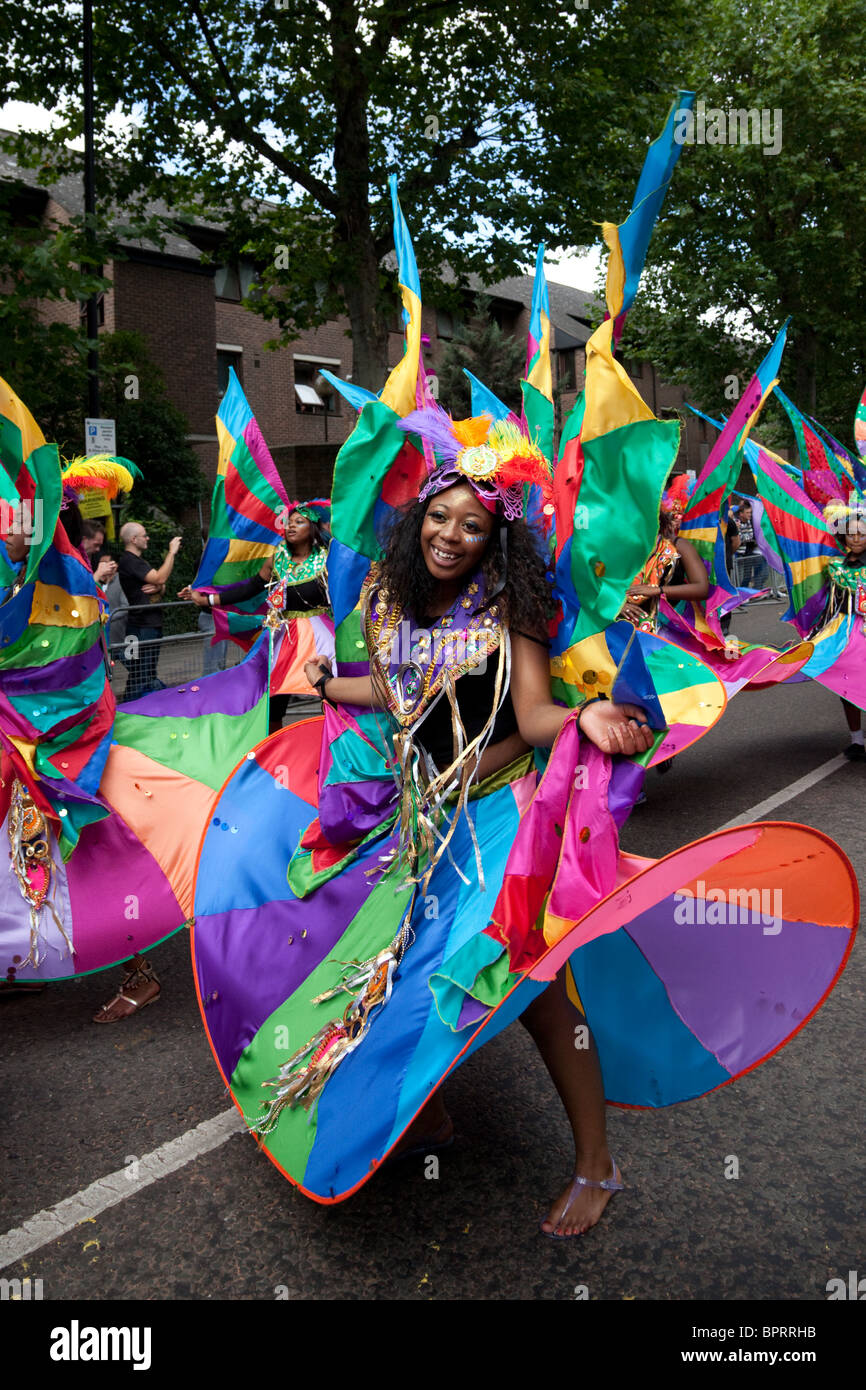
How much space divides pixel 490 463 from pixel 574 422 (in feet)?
0.76

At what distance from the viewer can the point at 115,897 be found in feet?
11.4

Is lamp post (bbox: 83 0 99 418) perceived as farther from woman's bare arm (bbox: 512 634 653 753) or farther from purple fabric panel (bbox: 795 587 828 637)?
woman's bare arm (bbox: 512 634 653 753)

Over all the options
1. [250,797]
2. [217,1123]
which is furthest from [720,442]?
[217,1123]

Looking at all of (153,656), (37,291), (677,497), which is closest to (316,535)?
(153,656)

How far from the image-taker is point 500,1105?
2.97 metres

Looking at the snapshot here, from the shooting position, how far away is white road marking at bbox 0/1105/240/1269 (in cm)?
239

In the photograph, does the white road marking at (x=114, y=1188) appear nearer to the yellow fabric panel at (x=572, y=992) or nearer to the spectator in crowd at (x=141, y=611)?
the yellow fabric panel at (x=572, y=992)

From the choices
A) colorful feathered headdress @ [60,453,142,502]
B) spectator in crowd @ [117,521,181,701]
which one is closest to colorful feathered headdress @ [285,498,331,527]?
colorful feathered headdress @ [60,453,142,502]

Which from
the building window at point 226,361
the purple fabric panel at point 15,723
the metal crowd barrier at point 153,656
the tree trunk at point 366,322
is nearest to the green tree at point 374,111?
the tree trunk at point 366,322

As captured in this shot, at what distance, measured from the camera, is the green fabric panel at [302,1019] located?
7.59 feet

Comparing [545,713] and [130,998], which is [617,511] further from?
[130,998]

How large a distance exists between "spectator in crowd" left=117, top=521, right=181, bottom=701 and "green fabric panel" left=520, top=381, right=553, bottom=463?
4.77 meters
